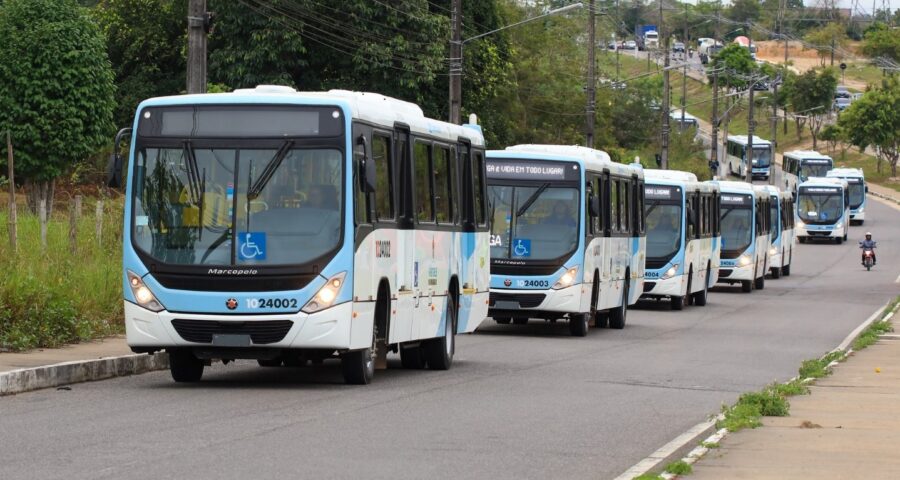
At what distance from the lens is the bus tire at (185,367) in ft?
55.1

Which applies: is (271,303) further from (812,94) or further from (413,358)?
(812,94)

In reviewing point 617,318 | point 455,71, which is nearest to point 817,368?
point 617,318

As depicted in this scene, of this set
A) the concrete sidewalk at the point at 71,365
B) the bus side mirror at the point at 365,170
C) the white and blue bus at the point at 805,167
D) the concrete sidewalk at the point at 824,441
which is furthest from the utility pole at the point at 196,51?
the white and blue bus at the point at 805,167

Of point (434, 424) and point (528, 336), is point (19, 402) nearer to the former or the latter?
point (434, 424)

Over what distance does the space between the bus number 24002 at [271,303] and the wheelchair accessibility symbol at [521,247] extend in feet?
36.5

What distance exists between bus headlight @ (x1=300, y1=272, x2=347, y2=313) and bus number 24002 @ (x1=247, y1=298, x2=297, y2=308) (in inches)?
4.6

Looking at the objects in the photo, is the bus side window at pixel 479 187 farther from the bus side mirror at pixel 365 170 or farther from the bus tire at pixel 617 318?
the bus tire at pixel 617 318

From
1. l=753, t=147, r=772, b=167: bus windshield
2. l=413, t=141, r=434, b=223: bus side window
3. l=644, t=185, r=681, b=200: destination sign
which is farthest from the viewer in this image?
l=753, t=147, r=772, b=167: bus windshield

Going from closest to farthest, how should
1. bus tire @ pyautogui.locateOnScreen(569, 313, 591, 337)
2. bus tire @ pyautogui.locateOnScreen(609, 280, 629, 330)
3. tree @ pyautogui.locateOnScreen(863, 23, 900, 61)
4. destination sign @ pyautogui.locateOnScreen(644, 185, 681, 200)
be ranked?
bus tire @ pyautogui.locateOnScreen(569, 313, 591, 337), bus tire @ pyautogui.locateOnScreen(609, 280, 629, 330), destination sign @ pyautogui.locateOnScreen(644, 185, 681, 200), tree @ pyautogui.locateOnScreen(863, 23, 900, 61)

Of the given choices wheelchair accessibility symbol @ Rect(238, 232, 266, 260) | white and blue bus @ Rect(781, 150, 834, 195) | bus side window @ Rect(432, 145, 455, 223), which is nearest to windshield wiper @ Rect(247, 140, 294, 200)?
wheelchair accessibility symbol @ Rect(238, 232, 266, 260)

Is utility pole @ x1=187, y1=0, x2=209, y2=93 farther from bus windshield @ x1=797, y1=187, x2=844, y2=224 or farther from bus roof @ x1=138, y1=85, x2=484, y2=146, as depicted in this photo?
bus windshield @ x1=797, y1=187, x2=844, y2=224

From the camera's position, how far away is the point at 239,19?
53750 millimetres

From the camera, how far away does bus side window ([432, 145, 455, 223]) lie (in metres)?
19.8

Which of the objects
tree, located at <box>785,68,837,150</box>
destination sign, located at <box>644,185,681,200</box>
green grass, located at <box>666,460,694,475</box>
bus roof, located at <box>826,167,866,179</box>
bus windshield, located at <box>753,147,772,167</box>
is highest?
tree, located at <box>785,68,837,150</box>
